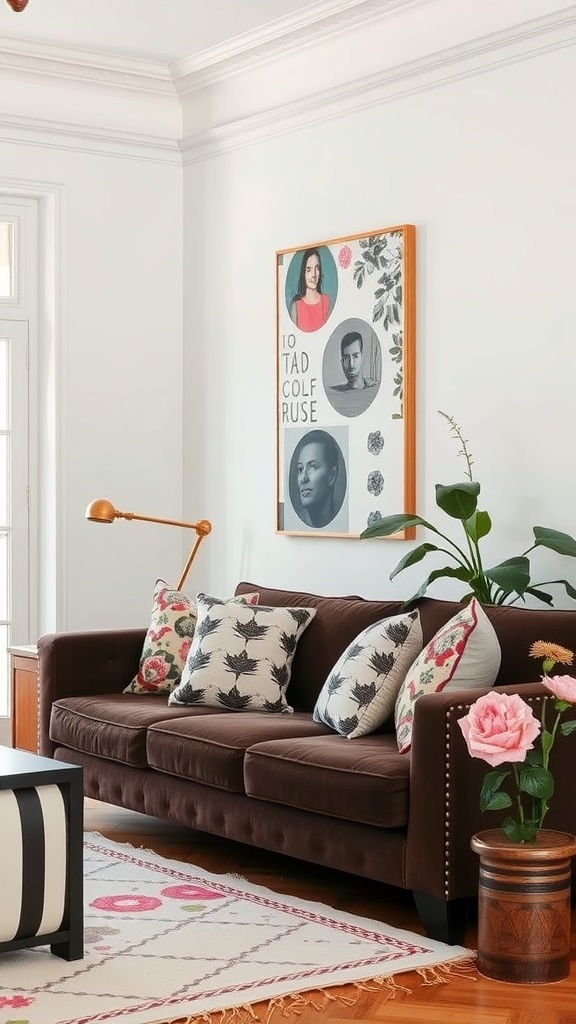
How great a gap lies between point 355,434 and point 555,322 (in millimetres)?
1121

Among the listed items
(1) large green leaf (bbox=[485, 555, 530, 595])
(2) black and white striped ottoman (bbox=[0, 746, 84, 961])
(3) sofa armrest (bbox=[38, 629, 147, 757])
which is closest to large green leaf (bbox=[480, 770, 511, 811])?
(2) black and white striped ottoman (bbox=[0, 746, 84, 961])

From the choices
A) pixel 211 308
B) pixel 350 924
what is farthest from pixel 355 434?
pixel 350 924

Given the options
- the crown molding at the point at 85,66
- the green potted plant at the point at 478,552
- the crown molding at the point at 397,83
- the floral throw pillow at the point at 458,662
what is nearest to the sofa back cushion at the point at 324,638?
the green potted plant at the point at 478,552

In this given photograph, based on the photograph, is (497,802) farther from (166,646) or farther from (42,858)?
(166,646)

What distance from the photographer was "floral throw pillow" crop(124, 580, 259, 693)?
17.7ft

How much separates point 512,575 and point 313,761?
100 centimetres

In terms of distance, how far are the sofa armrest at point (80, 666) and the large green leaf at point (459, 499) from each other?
1.54 metres

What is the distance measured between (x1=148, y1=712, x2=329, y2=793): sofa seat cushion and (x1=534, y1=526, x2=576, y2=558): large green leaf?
0.93 m

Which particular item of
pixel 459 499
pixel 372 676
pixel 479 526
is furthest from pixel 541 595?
pixel 372 676

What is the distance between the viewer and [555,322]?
4906 millimetres

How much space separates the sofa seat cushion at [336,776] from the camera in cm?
380

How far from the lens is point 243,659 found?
16.4 ft

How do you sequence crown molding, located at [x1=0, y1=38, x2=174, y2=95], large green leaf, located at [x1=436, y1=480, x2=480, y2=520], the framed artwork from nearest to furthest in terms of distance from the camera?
1. large green leaf, located at [x1=436, y1=480, x2=480, y2=520]
2. the framed artwork
3. crown molding, located at [x1=0, y1=38, x2=174, y2=95]

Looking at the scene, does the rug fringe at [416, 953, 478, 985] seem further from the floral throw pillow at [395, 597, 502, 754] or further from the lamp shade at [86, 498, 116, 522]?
the lamp shade at [86, 498, 116, 522]
